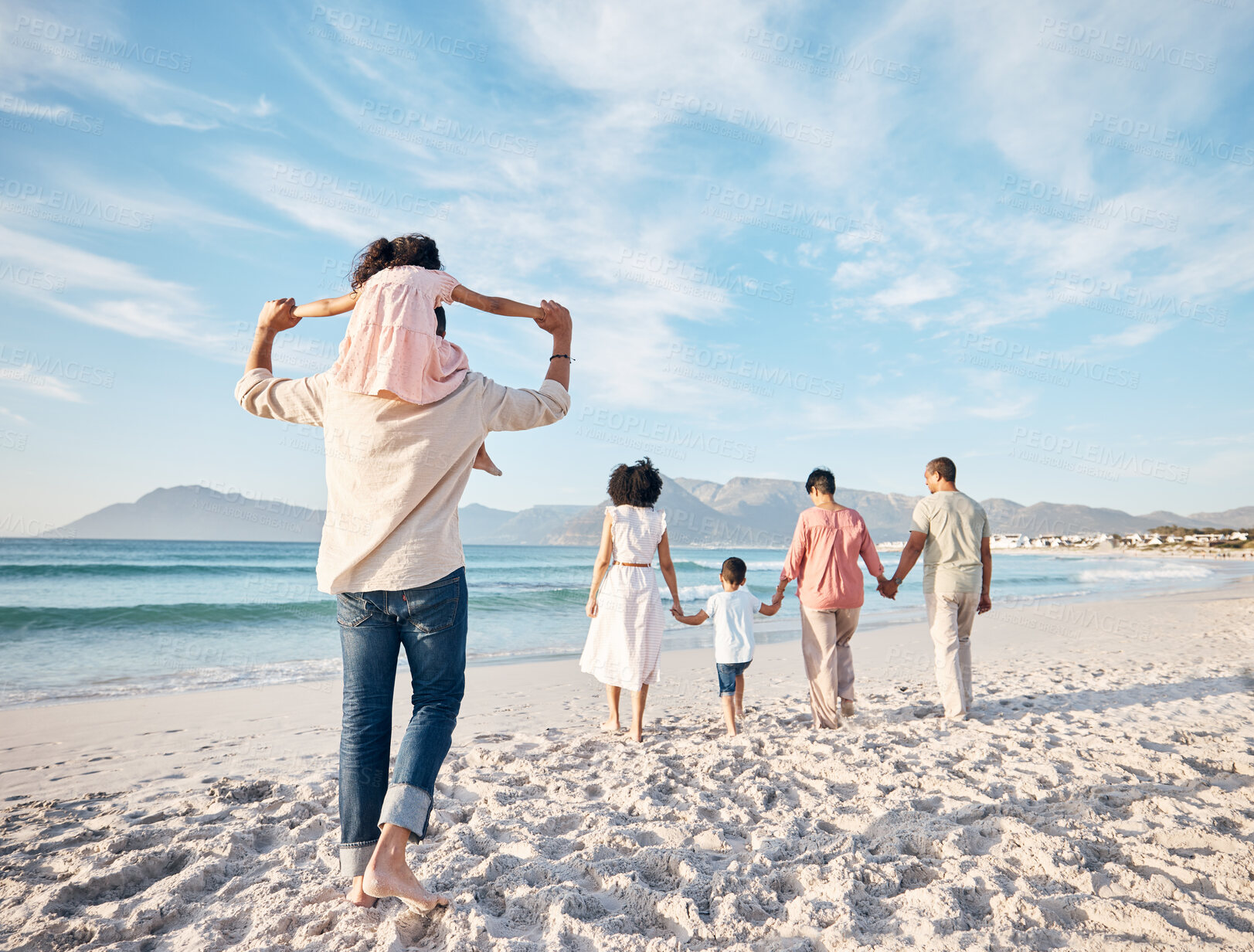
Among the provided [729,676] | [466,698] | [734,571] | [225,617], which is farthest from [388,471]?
[225,617]

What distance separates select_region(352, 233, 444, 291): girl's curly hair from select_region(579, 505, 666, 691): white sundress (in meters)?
2.79

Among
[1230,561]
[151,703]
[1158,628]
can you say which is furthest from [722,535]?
[151,703]

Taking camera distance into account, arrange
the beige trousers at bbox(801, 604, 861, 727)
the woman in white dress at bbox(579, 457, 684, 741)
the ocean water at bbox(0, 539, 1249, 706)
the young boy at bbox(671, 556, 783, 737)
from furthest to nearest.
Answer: the ocean water at bbox(0, 539, 1249, 706)
the beige trousers at bbox(801, 604, 861, 727)
the young boy at bbox(671, 556, 783, 737)
the woman in white dress at bbox(579, 457, 684, 741)

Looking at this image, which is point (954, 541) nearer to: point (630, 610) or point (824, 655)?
point (824, 655)

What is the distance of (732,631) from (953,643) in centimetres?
179

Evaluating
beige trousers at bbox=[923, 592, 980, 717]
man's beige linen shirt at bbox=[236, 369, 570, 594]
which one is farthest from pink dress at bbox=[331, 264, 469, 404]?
beige trousers at bbox=[923, 592, 980, 717]

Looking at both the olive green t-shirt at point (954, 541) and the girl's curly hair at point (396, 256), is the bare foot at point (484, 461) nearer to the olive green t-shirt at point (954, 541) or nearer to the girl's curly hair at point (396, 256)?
the girl's curly hair at point (396, 256)

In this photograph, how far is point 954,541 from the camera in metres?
5.08

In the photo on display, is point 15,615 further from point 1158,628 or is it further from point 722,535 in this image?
point 722,535

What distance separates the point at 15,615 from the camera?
11.7 metres

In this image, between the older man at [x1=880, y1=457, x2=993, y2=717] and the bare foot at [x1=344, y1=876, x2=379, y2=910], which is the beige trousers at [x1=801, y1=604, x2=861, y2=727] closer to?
the older man at [x1=880, y1=457, x2=993, y2=717]

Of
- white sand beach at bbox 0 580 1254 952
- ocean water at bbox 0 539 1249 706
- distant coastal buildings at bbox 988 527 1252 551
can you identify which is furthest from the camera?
distant coastal buildings at bbox 988 527 1252 551

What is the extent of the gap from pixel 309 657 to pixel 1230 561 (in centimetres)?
5252

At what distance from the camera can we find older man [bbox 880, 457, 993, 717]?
16.5 feet
